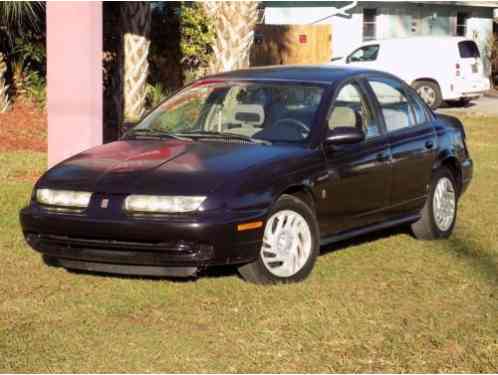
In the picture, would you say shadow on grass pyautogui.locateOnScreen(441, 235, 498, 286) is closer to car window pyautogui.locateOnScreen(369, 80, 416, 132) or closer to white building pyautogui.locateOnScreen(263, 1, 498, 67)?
car window pyautogui.locateOnScreen(369, 80, 416, 132)

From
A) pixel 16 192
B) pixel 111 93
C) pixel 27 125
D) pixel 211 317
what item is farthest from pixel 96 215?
pixel 111 93

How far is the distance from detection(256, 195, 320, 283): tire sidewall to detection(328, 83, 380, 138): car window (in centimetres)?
86

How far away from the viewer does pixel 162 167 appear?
7379 millimetres

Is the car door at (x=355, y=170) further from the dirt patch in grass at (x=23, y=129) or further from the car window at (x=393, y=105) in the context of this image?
the dirt patch in grass at (x=23, y=129)

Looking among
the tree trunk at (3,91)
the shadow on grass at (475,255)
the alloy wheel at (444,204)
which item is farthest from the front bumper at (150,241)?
the tree trunk at (3,91)

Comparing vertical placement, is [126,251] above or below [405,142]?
below

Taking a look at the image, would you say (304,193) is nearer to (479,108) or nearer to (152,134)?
(152,134)

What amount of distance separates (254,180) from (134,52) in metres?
11.5

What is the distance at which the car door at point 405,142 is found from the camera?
873cm

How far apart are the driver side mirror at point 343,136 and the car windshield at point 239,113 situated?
0.56 feet

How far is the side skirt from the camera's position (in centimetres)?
807

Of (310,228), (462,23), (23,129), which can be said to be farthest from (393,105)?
(462,23)

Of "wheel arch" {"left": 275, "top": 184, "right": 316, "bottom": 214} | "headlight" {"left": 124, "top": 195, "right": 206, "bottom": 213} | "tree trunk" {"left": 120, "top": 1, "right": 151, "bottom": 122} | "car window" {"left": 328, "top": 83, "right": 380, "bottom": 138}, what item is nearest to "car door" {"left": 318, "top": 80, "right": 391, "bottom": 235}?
"car window" {"left": 328, "top": 83, "right": 380, "bottom": 138}

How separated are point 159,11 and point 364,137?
15.6m
